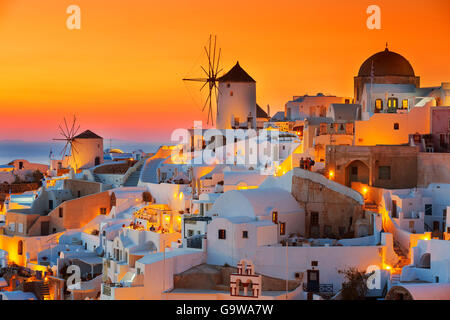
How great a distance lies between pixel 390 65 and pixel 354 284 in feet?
55.5

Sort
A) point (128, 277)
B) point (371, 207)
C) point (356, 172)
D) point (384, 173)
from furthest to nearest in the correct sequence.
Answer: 1. point (356, 172)
2. point (384, 173)
3. point (371, 207)
4. point (128, 277)

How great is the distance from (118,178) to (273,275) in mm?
15732

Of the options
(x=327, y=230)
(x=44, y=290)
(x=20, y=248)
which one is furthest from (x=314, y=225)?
(x=20, y=248)

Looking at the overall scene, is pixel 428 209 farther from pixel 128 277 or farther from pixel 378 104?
pixel 128 277

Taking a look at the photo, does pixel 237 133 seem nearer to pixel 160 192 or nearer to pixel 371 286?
pixel 160 192

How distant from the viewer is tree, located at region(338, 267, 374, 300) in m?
19.9

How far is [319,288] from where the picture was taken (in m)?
21.1

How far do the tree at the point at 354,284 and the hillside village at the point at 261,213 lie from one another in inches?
4.7

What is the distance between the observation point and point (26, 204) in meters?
35.5

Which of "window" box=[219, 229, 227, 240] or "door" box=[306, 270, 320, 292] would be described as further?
"window" box=[219, 229, 227, 240]

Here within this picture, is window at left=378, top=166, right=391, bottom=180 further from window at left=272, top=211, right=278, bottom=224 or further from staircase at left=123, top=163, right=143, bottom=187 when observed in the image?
staircase at left=123, top=163, right=143, bottom=187

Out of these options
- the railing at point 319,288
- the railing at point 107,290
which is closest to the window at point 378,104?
the railing at point 319,288

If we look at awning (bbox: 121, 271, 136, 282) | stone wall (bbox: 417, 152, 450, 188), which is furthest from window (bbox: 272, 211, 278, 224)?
stone wall (bbox: 417, 152, 450, 188)

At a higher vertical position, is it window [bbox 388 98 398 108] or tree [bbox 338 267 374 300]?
window [bbox 388 98 398 108]
